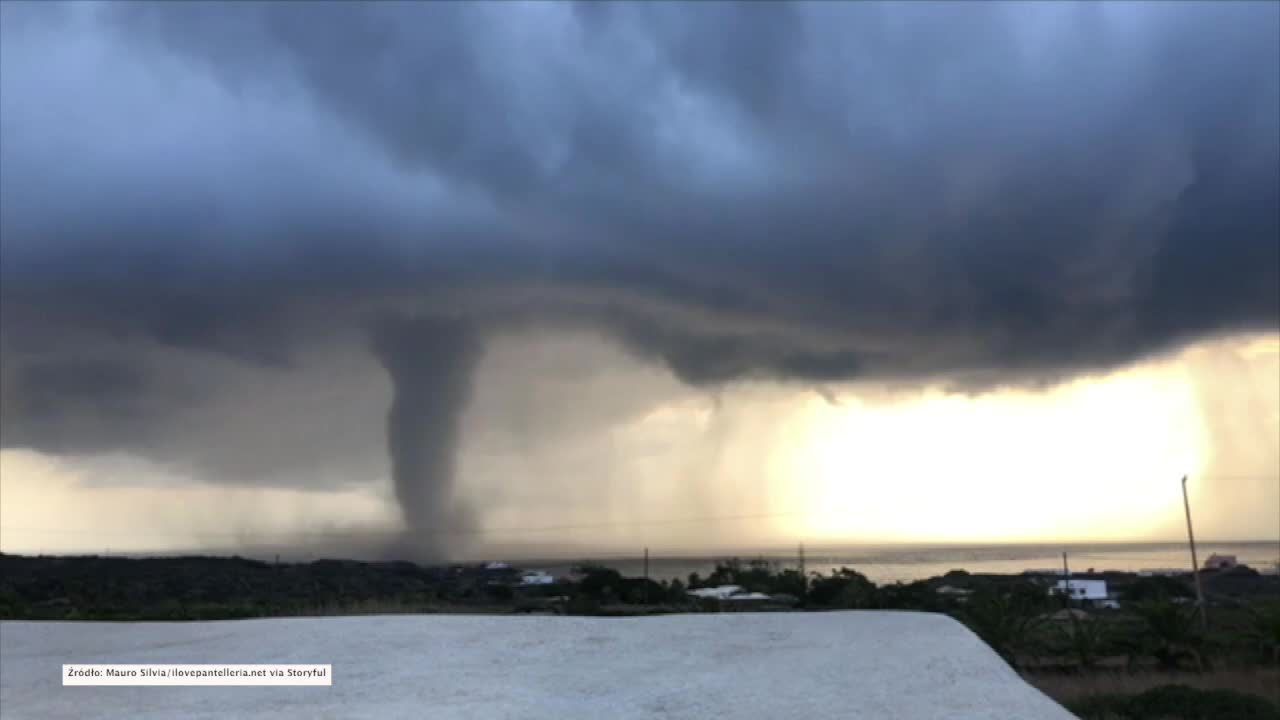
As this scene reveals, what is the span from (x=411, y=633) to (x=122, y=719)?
5044 millimetres

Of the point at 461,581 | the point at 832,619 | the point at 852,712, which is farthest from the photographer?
the point at 461,581

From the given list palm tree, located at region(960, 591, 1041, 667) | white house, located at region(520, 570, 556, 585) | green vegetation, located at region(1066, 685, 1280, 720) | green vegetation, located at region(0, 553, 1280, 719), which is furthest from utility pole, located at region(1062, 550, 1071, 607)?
white house, located at region(520, 570, 556, 585)

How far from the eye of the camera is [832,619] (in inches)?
766

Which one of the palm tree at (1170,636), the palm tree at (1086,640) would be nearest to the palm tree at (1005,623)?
the palm tree at (1086,640)

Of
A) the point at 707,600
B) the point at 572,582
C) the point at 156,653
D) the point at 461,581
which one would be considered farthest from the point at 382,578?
the point at 156,653

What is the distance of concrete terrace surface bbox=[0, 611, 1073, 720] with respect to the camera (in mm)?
13914

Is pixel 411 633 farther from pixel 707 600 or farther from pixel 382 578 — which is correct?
pixel 382 578
